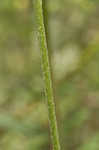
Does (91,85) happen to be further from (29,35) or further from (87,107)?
(29,35)

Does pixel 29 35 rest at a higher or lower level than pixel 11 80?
higher

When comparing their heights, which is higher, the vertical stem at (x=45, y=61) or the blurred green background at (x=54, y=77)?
the vertical stem at (x=45, y=61)

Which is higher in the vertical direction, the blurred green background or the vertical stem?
the vertical stem

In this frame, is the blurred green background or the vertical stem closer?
the vertical stem

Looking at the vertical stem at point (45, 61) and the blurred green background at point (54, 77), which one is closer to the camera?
the vertical stem at point (45, 61)

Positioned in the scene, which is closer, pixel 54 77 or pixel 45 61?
pixel 45 61

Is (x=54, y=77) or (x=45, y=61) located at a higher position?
(x=45, y=61)

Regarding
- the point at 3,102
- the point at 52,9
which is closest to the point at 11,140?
the point at 3,102

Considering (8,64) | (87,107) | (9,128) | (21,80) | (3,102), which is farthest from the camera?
(8,64)
